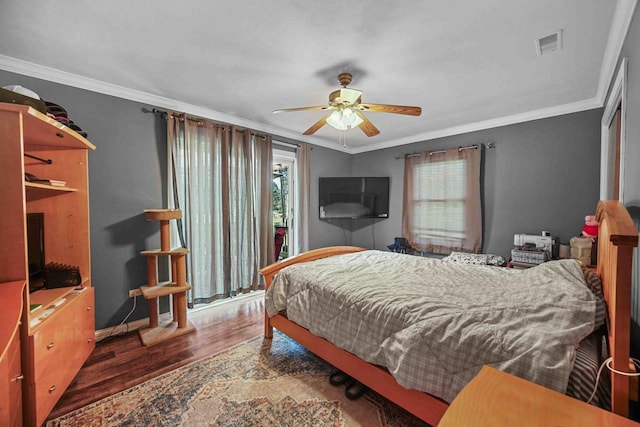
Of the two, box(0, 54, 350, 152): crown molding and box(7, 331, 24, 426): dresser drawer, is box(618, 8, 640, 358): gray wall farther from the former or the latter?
box(0, 54, 350, 152): crown molding

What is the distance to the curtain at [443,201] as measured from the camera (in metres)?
3.54

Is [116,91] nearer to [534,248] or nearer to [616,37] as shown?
[616,37]

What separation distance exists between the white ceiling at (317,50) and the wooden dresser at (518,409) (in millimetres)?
1812

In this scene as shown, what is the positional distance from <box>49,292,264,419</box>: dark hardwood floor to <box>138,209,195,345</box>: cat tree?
12 cm

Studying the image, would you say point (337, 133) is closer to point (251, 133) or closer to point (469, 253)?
point (251, 133)

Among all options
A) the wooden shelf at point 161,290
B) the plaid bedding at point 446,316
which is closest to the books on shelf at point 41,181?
the wooden shelf at point 161,290

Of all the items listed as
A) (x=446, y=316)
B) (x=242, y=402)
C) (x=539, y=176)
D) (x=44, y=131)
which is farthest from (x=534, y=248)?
(x=44, y=131)

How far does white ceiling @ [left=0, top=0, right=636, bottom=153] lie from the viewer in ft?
5.01

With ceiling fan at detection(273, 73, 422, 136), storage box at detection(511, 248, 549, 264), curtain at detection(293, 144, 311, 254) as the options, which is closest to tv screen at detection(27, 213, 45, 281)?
ceiling fan at detection(273, 73, 422, 136)

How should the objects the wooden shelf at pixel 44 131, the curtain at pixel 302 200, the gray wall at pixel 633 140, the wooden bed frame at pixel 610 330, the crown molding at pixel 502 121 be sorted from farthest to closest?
the curtain at pixel 302 200 → the crown molding at pixel 502 121 → the wooden shelf at pixel 44 131 → the gray wall at pixel 633 140 → the wooden bed frame at pixel 610 330

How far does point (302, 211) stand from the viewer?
4219 mm

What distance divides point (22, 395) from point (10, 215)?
0.89 metres

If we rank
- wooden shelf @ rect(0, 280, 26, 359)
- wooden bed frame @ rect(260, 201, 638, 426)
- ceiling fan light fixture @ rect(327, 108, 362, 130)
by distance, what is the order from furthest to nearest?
ceiling fan light fixture @ rect(327, 108, 362, 130) → wooden shelf @ rect(0, 280, 26, 359) → wooden bed frame @ rect(260, 201, 638, 426)

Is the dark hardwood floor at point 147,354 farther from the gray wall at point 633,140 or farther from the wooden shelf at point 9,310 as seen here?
the gray wall at point 633,140
